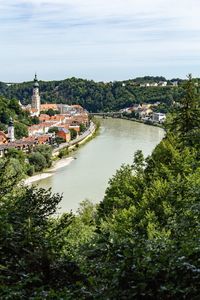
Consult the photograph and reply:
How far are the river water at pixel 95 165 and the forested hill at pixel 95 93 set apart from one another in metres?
22.9

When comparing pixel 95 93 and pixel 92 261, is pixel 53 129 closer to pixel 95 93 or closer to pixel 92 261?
pixel 95 93

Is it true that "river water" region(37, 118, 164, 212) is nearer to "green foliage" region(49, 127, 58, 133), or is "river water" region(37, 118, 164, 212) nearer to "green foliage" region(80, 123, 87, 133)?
"green foliage" region(80, 123, 87, 133)

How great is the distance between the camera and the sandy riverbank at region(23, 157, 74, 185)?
18.2 metres

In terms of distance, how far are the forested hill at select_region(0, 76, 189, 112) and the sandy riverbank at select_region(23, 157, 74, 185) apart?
101ft

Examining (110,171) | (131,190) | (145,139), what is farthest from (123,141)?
(131,190)

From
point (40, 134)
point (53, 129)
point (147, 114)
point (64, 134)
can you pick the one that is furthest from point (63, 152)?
point (147, 114)

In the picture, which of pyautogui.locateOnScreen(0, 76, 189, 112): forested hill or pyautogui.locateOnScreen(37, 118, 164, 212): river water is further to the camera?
pyautogui.locateOnScreen(0, 76, 189, 112): forested hill

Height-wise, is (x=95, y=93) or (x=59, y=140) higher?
(x=95, y=93)

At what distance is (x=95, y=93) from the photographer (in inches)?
2381

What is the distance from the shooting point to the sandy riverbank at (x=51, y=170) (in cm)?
1818

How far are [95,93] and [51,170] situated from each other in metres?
40.5

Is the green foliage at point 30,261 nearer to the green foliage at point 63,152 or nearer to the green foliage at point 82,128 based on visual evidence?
the green foliage at point 63,152

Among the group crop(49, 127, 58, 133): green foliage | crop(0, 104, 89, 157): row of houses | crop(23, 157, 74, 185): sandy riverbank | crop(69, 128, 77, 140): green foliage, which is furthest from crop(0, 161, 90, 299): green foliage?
crop(69, 128, 77, 140): green foliage

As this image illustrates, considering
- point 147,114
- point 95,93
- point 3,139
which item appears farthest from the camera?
point 95,93
